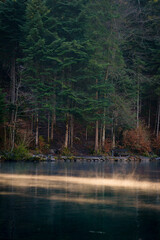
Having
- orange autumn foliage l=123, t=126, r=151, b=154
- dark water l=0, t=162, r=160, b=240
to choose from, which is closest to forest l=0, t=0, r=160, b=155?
orange autumn foliage l=123, t=126, r=151, b=154

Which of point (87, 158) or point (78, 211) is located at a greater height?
point (78, 211)

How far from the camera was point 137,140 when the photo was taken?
4019 centimetres

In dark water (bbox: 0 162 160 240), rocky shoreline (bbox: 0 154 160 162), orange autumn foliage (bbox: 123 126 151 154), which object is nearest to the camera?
dark water (bbox: 0 162 160 240)

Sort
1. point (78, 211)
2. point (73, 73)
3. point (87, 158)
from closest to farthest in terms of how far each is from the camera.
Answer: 1. point (78, 211)
2. point (87, 158)
3. point (73, 73)

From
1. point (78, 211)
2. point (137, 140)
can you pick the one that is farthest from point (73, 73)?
point (78, 211)

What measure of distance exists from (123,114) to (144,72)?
442 inches

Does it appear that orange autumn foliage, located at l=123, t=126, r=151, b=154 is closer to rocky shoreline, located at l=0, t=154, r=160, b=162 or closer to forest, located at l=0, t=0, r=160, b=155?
forest, located at l=0, t=0, r=160, b=155

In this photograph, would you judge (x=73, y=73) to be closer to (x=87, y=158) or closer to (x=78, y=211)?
(x=87, y=158)

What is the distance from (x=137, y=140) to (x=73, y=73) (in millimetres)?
10127

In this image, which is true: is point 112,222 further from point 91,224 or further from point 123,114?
point 123,114

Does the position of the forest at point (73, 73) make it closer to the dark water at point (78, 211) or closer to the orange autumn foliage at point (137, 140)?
the orange autumn foliage at point (137, 140)

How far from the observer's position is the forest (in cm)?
3756

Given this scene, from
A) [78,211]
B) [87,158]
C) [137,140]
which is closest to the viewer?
[78,211]

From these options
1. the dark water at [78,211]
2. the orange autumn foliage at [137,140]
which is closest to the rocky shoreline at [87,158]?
the orange autumn foliage at [137,140]
